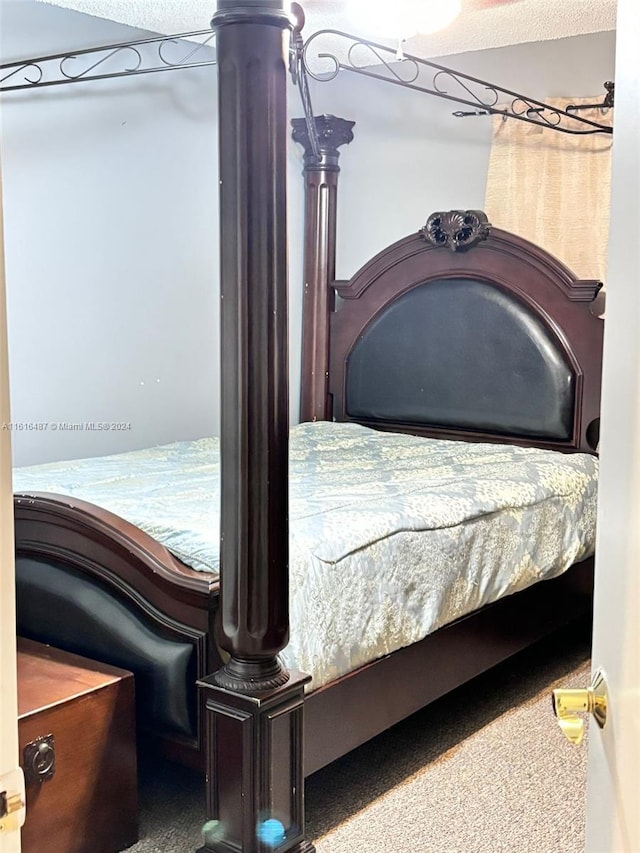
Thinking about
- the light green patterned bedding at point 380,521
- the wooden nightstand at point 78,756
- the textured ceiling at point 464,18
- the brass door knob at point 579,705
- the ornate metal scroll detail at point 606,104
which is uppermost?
the textured ceiling at point 464,18

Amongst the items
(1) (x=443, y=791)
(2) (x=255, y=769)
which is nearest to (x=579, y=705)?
(2) (x=255, y=769)

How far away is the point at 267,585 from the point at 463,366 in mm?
2366

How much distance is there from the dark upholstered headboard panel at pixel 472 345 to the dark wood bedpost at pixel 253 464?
7.23ft

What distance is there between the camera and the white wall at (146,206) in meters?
3.59

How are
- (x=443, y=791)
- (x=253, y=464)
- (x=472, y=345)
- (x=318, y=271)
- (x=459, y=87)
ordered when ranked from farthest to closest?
1. (x=318, y=271)
2. (x=459, y=87)
3. (x=472, y=345)
4. (x=443, y=791)
5. (x=253, y=464)

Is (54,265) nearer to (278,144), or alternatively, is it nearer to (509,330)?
(509,330)

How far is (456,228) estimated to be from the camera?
4.05m

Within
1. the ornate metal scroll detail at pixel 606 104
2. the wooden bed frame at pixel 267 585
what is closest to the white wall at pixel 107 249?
the wooden bed frame at pixel 267 585

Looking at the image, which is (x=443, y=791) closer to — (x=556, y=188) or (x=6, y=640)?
(x=6, y=640)

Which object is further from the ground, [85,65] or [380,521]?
[85,65]

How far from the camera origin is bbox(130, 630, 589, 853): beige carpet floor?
215 cm

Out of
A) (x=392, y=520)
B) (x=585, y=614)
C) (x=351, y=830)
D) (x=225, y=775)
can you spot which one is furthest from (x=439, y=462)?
(x=225, y=775)

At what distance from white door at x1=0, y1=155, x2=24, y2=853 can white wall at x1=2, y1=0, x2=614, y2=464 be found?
2901 millimetres

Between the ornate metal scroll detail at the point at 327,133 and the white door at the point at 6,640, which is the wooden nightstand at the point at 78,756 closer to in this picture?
the white door at the point at 6,640
